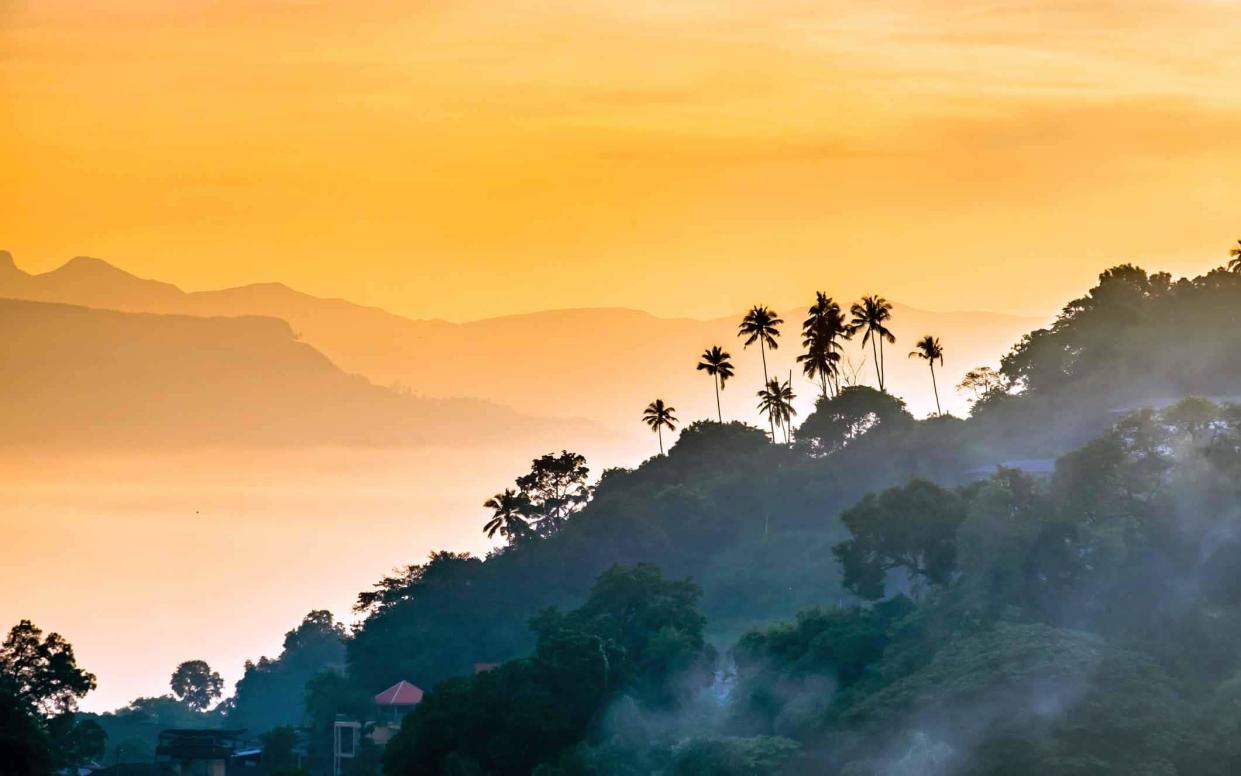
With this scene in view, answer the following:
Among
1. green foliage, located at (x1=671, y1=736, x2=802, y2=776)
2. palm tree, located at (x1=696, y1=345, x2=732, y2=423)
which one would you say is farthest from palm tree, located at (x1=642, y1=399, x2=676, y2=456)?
green foliage, located at (x1=671, y1=736, x2=802, y2=776)

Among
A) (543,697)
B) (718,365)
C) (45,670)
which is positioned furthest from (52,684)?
(718,365)

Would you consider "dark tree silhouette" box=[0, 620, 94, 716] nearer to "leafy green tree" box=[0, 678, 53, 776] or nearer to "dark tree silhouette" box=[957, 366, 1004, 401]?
"leafy green tree" box=[0, 678, 53, 776]

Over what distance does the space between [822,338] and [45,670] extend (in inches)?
2511

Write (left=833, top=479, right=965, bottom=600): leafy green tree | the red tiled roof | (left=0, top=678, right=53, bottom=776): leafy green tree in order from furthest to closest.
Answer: the red tiled roof → (left=833, top=479, right=965, bottom=600): leafy green tree → (left=0, top=678, right=53, bottom=776): leafy green tree

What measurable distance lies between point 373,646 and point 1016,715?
81.5m

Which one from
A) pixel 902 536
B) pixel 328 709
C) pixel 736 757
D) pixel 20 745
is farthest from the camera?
pixel 328 709

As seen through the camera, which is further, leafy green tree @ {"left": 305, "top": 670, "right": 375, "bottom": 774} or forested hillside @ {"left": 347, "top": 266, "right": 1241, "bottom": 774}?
leafy green tree @ {"left": 305, "top": 670, "right": 375, "bottom": 774}

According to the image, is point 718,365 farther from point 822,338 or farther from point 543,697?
point 543,697

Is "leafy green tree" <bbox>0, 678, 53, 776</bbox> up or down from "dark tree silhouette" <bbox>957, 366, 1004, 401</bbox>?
down

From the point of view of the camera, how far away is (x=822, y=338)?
17925 centimetres

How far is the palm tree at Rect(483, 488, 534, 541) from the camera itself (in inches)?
7082

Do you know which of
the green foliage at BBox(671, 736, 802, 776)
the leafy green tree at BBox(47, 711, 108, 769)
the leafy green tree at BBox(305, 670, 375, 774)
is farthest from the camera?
the leafy green tree at BBox(305, 670, 375, 774)

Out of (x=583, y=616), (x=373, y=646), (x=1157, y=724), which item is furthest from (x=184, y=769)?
(x=1157, y=724)

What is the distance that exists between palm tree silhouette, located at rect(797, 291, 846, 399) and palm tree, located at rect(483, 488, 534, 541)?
24.0 meters
